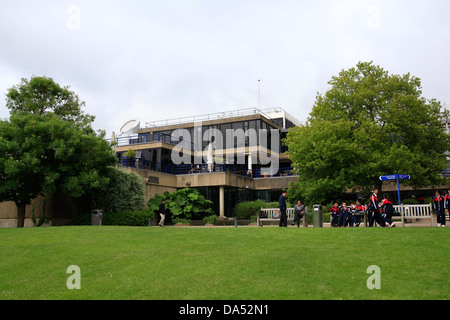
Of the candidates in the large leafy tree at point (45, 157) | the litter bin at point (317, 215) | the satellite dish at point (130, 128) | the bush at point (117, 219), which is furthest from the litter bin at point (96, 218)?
the satellite dish at point (130, 128)

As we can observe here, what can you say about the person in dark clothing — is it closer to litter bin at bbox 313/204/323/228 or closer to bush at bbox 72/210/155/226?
litter bin at bbox 313/204/323/228

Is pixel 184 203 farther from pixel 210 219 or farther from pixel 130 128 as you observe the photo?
pixel 130 128

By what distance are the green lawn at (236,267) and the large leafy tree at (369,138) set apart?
45.2ft

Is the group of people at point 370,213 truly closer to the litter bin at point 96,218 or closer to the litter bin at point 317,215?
the litter bin at point 317,215

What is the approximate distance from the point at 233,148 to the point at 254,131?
3.12 metres

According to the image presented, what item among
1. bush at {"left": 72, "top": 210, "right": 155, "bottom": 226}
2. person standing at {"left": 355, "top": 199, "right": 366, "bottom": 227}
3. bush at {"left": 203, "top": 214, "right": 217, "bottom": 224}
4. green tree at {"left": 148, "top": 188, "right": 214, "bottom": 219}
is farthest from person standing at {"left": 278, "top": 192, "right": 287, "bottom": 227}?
bush at {"left": 203, "top": 214, "right": 217, "bottom": 224}

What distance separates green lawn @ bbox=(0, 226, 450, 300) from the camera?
22.0 ft

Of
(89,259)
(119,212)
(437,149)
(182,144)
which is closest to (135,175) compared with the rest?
(119,212)

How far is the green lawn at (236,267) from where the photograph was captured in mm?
6707

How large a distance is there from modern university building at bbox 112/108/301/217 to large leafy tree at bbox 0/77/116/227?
608 cm

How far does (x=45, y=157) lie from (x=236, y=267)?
19.5m

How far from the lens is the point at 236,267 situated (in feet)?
27.3

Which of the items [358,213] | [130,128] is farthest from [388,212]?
[130,128]
